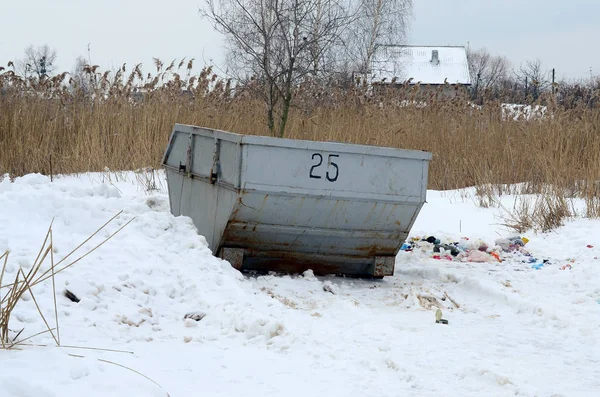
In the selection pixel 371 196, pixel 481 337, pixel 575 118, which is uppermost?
pixel 575 118

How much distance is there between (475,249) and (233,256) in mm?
3223

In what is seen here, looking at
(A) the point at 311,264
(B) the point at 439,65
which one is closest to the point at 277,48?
(A) the point at 311,264

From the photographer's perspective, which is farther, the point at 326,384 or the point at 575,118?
the point at 575,118

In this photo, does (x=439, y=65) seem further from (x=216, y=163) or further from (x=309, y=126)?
(x=216, y=163)

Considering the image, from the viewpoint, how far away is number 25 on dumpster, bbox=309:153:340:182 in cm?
639

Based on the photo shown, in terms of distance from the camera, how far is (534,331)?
5418 millimetres

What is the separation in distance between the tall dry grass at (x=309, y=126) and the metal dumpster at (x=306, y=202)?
3.81 metres

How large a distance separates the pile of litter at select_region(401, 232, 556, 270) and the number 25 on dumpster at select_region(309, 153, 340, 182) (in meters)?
2.33

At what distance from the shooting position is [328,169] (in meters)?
6.43

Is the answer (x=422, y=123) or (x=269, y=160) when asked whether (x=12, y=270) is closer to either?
(x=269, y=160)

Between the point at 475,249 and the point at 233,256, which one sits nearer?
the point at 233,256

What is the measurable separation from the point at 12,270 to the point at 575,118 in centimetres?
916

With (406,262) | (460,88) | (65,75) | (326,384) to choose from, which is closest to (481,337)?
(326,384)

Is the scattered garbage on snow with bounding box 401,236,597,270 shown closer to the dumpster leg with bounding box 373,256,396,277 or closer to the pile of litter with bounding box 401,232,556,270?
the pile of litter with bounding box 401,232,556,270
